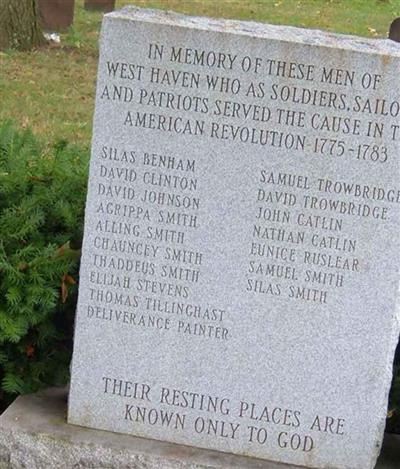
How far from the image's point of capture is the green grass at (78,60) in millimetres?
9555

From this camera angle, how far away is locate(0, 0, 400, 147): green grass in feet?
31.3

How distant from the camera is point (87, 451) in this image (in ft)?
13.4

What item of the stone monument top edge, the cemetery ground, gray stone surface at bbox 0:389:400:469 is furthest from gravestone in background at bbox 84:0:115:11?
gray stone surface at bbox 0:389:400:469

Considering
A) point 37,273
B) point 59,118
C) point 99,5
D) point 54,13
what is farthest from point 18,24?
point 37,273

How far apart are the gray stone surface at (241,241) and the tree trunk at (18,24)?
8.83m

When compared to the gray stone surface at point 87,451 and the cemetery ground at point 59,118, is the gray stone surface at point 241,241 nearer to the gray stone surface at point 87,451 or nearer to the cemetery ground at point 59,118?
the gray stone surface at point 87,451

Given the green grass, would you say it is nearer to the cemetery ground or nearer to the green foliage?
the cemetery ground

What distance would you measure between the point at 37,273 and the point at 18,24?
8813 mm

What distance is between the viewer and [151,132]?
12.9 ft

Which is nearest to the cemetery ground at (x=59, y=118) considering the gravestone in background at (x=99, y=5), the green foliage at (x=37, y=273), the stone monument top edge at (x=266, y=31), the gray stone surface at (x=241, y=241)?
the green foliage at (x=37, y=273)

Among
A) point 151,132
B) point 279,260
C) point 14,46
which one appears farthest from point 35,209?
point 14,46

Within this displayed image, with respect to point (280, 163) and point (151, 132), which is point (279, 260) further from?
point (151, 132)

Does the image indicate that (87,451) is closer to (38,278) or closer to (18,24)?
(38,278)

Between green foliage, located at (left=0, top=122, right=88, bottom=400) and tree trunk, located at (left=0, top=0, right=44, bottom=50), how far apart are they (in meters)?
7.95
